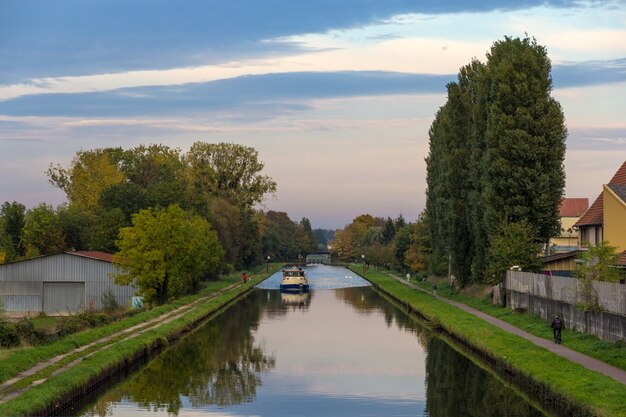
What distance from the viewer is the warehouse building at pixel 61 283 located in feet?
206

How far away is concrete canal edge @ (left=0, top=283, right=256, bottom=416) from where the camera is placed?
22.9 metres

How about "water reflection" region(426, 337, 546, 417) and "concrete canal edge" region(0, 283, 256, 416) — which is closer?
"concrete canal edge" region(0, 283, 256, 416)

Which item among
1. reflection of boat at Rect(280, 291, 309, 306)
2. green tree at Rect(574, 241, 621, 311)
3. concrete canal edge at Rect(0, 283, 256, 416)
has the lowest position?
concrete canal edge at Rect(0, 283, 256, 416)

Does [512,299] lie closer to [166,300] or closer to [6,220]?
[166,300]

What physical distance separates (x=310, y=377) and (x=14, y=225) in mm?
72265

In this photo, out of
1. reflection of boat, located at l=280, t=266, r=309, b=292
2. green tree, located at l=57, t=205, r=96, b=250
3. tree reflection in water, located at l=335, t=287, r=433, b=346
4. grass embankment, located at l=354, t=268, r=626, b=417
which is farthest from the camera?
green tree, located at l=57, t=205, r=96, b=250

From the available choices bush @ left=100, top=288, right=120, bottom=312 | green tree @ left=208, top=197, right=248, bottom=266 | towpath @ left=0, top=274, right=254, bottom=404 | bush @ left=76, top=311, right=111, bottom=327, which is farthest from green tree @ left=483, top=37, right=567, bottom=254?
green tree @ left=208, top=197, right=248, bottom=266

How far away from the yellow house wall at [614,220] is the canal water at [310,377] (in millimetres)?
10685

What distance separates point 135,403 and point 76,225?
6961 cm

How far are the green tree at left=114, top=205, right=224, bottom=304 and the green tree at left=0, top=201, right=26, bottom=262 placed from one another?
109 feet

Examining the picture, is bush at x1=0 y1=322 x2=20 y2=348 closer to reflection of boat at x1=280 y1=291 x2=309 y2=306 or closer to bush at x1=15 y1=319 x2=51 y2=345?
bush at x1=15 y1=319 x2=51 y2=345

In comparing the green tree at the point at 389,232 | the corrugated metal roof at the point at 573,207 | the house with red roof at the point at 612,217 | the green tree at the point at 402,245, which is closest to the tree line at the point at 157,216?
the green tree at the point at 402,245

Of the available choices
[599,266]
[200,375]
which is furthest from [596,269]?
[200,375]

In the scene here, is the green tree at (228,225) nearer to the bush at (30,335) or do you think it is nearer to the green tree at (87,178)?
the green tree at (87,178)
